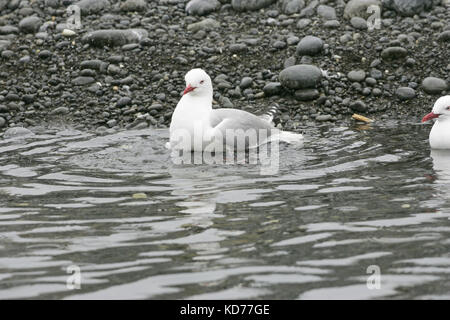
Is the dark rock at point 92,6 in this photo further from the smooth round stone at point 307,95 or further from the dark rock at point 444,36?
the dark rock at point 444,36

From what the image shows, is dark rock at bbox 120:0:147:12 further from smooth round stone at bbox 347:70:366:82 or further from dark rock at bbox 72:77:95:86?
smooth round stone at bbox 347:70:366:82

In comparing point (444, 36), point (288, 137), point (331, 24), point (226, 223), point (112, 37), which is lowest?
point (226, 223)

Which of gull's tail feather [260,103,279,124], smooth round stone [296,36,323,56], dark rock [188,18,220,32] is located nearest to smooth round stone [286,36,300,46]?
smooth round stone [296,36,323,56]

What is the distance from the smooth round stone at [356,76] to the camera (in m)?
12.8

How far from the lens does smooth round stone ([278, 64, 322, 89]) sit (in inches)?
492

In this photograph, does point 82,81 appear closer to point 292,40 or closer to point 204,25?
point 204,25

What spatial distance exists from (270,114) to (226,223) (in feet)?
15.8

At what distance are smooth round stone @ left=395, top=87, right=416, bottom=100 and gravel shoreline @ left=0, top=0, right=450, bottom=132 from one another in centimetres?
2

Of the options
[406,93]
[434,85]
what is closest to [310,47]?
[406,93]

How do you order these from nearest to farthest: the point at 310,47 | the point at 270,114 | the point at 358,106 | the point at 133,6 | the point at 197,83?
the point at 197,83 → the point at 270,114 → the point at 358,106 → the point at 310,47 → the point at 133,6

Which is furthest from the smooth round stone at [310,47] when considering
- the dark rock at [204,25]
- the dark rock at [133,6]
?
the dark rock at [133,6]

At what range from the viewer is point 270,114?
1184cm

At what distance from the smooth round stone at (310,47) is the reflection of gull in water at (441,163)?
3.43 meters

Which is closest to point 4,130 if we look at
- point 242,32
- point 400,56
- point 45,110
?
point 45,110
